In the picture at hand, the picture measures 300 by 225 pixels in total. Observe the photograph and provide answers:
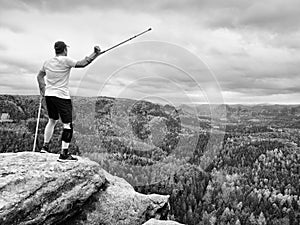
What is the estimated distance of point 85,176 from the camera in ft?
49.2

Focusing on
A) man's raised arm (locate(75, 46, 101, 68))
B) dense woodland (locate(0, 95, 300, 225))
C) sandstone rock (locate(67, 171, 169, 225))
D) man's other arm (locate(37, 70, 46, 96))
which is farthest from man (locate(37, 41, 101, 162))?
dense woodland (locate(0, 95, 300, 225))

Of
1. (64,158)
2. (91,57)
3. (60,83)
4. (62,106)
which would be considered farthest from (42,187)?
(91,57)

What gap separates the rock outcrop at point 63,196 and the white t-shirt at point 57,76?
3497mm

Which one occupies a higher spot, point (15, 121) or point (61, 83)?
point (61, 83)

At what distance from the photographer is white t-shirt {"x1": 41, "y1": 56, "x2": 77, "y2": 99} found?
12992mm

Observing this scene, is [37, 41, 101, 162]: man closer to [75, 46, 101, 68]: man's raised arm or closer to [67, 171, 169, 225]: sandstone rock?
[75, 46, 101, 68]: man's raised arm

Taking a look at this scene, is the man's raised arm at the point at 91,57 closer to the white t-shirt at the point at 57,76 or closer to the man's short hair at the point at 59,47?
the white t-shirt at the point at 57,76

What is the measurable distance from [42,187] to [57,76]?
16.0 feet

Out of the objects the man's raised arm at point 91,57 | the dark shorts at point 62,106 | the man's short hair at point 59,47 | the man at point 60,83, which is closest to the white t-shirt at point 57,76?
the man at point 60,83

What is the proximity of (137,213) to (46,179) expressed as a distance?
18.2 ft

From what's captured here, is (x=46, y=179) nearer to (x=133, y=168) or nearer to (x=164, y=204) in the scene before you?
(x=164, y=204)

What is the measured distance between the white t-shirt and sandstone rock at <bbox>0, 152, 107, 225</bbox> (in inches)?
137

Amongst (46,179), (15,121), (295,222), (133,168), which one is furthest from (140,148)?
(15,121)

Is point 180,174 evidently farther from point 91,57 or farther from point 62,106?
point 91,57
